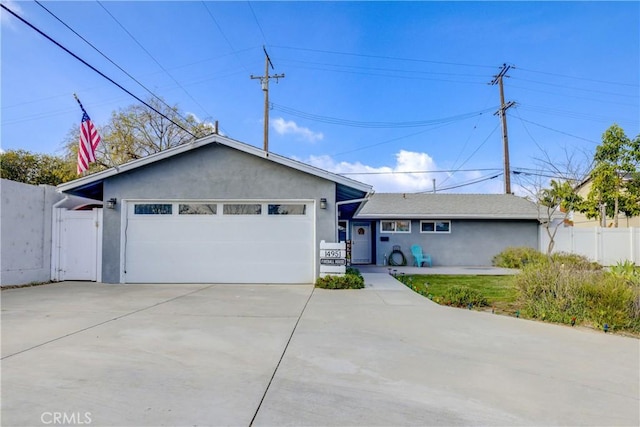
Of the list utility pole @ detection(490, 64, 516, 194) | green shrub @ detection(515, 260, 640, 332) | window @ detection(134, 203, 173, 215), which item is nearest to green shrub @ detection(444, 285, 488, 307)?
Result: green shrub @ detection(515, 260, 640, 332)

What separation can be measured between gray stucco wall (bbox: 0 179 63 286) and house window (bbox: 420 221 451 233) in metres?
14.4

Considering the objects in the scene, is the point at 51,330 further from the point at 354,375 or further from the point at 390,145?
the point at 390,145

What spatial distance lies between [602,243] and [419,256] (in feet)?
27.8

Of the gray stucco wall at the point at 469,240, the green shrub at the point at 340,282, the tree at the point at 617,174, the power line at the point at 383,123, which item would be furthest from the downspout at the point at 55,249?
the tree at the point at 617,174

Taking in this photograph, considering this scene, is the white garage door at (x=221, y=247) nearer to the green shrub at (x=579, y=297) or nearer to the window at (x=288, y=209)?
the window at (x=288, y=209)

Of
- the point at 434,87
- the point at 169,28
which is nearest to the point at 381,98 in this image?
the point at 434,87

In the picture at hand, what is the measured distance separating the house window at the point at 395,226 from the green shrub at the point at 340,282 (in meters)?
7.78

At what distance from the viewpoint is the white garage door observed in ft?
32.9

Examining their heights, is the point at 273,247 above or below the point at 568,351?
above

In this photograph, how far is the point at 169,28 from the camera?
34.1ft

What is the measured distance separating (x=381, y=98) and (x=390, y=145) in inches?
240

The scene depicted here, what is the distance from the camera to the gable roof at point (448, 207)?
16.4m

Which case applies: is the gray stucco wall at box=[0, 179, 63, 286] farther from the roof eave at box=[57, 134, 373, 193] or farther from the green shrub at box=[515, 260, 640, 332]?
the green shrub at box=[515, 260, 640, 332]

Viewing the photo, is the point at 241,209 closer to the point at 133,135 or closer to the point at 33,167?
the point at 133,135
